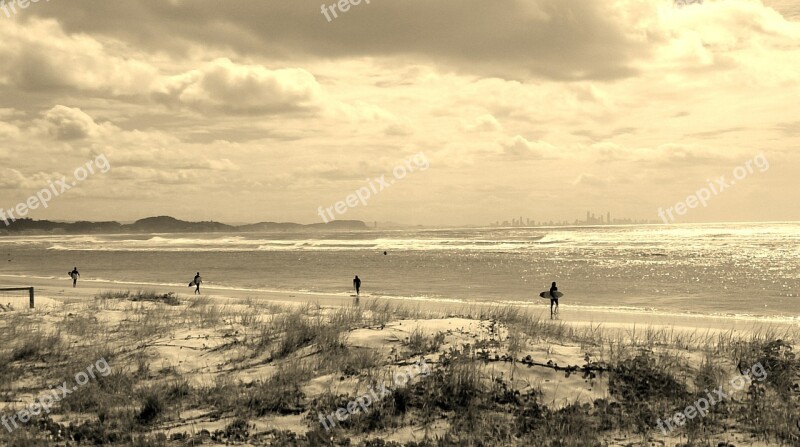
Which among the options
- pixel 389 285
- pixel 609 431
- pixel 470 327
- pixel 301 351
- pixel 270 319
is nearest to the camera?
pixel 609 431

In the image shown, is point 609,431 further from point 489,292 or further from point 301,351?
point 489,292

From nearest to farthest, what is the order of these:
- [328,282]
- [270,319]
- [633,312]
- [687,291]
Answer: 1. [270,319]
2. [633,312]
3. [687,291]
4. [328,282]

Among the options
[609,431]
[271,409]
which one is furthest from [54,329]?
[609,431]

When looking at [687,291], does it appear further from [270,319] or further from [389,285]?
[270,319]

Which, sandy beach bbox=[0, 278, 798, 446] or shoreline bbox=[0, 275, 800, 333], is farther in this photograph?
shoreline bbox=[0, 275, 800, 333]

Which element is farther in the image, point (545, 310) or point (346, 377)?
point (545, 310)

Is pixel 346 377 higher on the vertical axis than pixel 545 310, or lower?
higher

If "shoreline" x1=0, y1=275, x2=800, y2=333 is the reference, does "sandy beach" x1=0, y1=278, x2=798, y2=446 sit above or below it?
above

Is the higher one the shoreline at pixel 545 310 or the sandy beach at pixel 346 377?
the sandy beach at pixel 346 377

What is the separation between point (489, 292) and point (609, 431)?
25.9 metres

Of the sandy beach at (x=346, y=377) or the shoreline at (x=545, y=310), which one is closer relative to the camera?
the sandy beach at (x=346, y=377)

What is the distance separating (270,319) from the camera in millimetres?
16016

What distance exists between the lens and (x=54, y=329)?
15.2 m

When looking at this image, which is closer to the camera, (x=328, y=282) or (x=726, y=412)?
(x=726, y=412)
